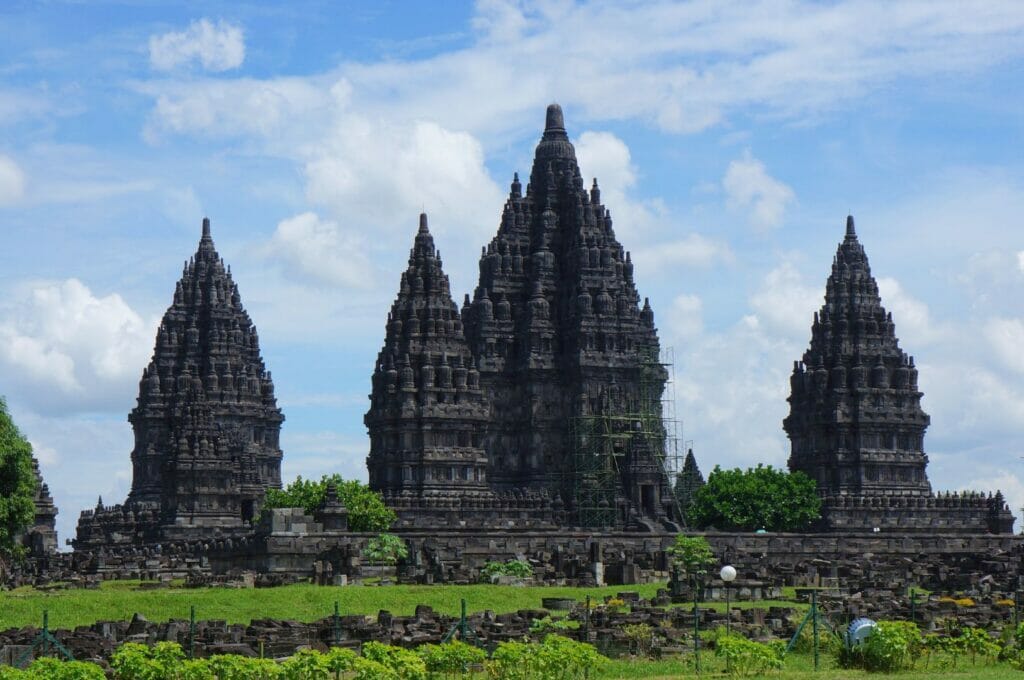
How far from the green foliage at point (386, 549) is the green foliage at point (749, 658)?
152 feet

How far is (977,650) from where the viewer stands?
57.7 m

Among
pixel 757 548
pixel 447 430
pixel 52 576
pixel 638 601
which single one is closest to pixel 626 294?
pixel 447 430

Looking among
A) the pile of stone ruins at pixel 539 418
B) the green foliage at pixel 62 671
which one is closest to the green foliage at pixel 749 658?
the green foliage at pixel 62 671

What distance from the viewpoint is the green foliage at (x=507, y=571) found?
302 feet

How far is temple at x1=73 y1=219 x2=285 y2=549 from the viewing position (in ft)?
449

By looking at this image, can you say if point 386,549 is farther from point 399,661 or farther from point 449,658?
point 399,661

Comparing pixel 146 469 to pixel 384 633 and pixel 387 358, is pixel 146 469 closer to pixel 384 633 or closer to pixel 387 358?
pixel 387 358

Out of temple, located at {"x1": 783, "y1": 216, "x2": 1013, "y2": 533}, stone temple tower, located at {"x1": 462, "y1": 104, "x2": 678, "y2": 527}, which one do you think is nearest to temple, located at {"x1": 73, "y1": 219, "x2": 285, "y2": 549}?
stone temple tower, located at {"x1": 462, "y1": 104, "x2": 678, "y2": 527}

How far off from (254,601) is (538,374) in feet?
212

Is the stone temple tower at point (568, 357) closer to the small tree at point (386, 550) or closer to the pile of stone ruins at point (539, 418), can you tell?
the pile of stone ruins at point (539, 418)

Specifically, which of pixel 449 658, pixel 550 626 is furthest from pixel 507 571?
pixel 449 658

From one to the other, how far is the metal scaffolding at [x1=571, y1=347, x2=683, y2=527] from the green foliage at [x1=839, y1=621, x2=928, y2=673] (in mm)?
78692

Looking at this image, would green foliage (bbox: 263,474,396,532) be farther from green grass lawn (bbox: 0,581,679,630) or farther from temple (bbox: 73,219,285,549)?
green grass lawn (bbox: 0,581,679,630)

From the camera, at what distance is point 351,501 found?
122500mm
